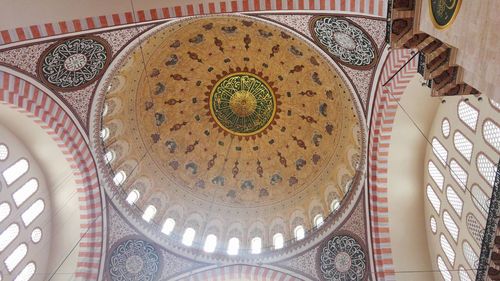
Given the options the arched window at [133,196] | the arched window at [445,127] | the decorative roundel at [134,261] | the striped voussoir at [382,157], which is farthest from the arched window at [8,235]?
the arched window at [445,127]

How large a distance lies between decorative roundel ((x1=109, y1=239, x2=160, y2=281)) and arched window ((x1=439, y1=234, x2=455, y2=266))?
26.2ft

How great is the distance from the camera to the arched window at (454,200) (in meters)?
8.02

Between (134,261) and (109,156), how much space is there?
328 cm

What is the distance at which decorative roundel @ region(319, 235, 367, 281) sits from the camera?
10172 mm

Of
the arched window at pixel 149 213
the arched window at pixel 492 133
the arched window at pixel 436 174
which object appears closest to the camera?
the arched window at pixel 492 133

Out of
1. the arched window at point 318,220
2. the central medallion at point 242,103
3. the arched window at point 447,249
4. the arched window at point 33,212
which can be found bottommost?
the arched window at point 447,249

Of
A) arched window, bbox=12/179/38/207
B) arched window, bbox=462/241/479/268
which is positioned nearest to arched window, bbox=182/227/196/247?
arched window, bbox=12/179/38/207

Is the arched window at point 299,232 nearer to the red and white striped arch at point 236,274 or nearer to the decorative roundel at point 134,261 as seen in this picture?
the red and white striped arch at point 236,274

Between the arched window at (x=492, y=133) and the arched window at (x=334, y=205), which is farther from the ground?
the arched window at (x=334, y=205)

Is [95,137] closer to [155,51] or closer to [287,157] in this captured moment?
[155,51]

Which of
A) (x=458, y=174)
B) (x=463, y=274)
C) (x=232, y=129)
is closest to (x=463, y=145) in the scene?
(x=458, y=174)

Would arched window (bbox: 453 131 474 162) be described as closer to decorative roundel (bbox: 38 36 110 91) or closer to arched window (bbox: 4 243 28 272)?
decorative roundel (bbox: 38 36 110 91)

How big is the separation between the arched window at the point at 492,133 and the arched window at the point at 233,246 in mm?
8078

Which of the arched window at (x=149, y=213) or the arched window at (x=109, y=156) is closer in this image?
the arched window at (x=109, y=156)
